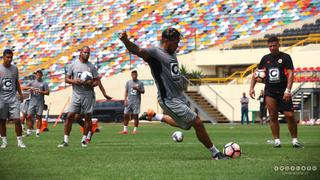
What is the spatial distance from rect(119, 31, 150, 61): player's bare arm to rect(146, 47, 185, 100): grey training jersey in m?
0.10

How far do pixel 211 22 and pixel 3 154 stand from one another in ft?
120

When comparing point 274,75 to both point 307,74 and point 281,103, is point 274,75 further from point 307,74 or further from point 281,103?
point 307,74

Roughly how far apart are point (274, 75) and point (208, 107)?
2863 cm

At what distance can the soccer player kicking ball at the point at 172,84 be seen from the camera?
11078mm

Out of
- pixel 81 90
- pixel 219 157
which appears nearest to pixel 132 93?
pixel 81 90

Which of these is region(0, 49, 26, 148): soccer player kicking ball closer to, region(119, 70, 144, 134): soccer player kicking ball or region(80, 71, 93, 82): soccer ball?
region(80, 71, 93, 82): soccer ball

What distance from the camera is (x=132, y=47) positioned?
1046 centimetres

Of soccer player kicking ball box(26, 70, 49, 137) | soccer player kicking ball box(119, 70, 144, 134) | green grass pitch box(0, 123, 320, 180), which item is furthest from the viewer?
soccer player kicking ball box(119, 70, 144, 134)

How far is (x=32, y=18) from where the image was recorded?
2231 inches

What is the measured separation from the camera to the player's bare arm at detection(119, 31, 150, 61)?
10188mm

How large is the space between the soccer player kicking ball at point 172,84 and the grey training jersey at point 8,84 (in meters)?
4.36

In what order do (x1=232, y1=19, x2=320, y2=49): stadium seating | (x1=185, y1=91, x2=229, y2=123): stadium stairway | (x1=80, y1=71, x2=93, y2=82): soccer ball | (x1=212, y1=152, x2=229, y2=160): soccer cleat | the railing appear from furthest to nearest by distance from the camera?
(x1=232, y1=19, x2=320, y2=49): stadium seating
(x1=185, y1=91, x2=229, y2=123): stadium stairway
the railing
(x1=80, y1=71, x2=93, y2=82): soccer ball
(x1=212, y1=152, x2=229, y2=160): soccer cleat

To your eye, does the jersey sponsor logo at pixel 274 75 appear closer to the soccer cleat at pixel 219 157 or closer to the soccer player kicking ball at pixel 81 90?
the soccer cleat at pixel 219 157

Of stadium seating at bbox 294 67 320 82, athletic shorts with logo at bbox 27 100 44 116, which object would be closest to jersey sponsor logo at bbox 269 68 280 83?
athletic shorts with logo at bbox 27 100 44 116
